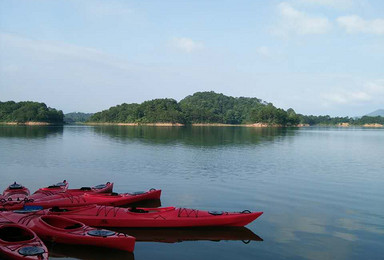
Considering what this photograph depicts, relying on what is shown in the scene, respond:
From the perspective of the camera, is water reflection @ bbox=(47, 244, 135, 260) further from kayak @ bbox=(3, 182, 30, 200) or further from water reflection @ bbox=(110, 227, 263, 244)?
kayak @ bbox=(3, 182, 30, 200)

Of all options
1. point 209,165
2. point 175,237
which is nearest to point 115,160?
point 209,165

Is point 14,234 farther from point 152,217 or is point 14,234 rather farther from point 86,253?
point 152,217

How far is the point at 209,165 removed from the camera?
84.8 feet

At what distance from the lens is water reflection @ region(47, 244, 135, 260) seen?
942 cm

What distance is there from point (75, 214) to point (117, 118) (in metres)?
176

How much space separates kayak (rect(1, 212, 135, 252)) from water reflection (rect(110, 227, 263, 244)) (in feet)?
4.86

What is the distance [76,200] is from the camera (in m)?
13.4

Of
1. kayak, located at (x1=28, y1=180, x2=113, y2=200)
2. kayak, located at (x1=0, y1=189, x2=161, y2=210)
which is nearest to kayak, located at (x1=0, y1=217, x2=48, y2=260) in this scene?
kayak, located at (x1=0, y1=189, x2=161, y2=210)

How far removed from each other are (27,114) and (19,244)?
146231mm

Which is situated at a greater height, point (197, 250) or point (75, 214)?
point (75, 214)

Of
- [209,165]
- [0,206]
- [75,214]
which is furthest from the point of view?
[209,165]

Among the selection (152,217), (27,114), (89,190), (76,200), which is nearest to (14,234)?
(76,200)

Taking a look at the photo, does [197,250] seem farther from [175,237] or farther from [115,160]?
[115,160]

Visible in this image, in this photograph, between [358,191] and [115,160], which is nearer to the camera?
[358,191]
